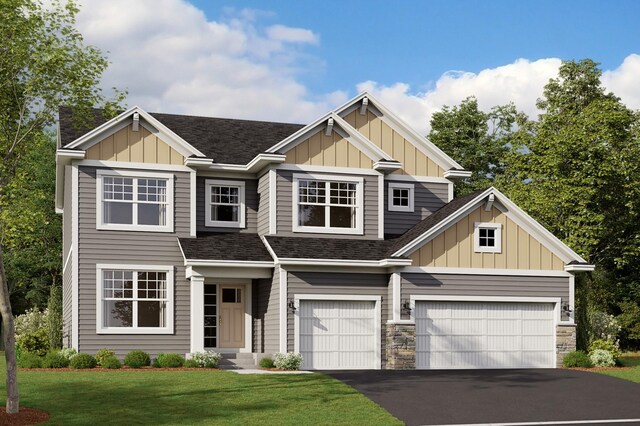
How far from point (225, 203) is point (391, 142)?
6.14m

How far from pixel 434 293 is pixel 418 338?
1448 millimetres

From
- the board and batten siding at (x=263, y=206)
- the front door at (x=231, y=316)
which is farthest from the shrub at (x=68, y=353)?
the board and batten siding at (x=263, y=206)

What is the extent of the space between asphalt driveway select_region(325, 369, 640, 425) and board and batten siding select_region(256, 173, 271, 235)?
6.13 meters

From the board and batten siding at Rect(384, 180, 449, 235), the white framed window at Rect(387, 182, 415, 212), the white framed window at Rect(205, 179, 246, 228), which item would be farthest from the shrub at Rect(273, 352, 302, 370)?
the white framed window at Rect(387, 182, 415, 212)

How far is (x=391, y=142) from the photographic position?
30.6 meters

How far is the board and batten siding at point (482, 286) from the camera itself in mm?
26922

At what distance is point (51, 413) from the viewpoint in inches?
671

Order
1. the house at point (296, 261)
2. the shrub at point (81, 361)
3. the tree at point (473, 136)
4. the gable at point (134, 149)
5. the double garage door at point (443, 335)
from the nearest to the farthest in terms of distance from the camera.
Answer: the shrub at point (81, 361)
the house at point (296, 261)
the double garage door at point (443, 335)
the gable at point (134, 149)
the tree at point (473, 136)

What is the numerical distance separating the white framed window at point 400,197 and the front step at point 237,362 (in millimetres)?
7167

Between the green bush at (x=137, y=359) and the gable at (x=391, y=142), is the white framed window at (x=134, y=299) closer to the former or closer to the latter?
the green bush at (x=137, y=359)

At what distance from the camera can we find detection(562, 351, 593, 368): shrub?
27.7 m

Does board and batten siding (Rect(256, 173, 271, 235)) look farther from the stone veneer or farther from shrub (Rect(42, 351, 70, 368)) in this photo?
shrub (Rect(42, 351, 70, 368))

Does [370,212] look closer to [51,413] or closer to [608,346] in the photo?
[608,346]

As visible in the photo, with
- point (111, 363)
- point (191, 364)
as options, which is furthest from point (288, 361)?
point (111, 363)
